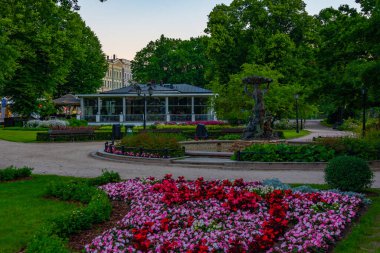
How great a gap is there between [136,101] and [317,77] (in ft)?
119

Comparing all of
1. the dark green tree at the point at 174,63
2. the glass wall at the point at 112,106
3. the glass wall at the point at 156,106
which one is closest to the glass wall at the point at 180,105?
the glass wall at the point at 156,106

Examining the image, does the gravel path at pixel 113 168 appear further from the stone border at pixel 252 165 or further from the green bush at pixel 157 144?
the green bush at pixel 157 144

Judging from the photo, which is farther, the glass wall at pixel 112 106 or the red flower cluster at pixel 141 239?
the glass wall at pixel 112 106

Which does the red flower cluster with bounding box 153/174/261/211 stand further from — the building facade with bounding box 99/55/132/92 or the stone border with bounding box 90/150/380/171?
the building facade with bounding box 99/55/132/92

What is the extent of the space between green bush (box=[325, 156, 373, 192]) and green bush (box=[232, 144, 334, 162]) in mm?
6467

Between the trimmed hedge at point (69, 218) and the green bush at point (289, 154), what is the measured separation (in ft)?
27.1

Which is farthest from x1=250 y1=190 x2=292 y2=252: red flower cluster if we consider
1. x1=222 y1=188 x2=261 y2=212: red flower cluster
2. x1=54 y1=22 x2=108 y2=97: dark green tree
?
x1=54 y1=22 x2=108 y2=97: dark green tree

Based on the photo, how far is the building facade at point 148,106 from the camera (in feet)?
178

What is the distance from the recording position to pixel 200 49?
87000 mm

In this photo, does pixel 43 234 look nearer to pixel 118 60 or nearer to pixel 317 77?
pixel 317 77

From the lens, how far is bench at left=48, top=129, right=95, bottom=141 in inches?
1299

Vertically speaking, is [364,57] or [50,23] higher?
[50,23]

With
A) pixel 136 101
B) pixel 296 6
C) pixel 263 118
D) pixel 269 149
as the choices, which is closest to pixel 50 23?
pixel 136 101

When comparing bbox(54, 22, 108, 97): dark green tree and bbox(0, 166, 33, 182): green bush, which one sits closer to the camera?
bbox(0, 166, 33, 182): green bush
